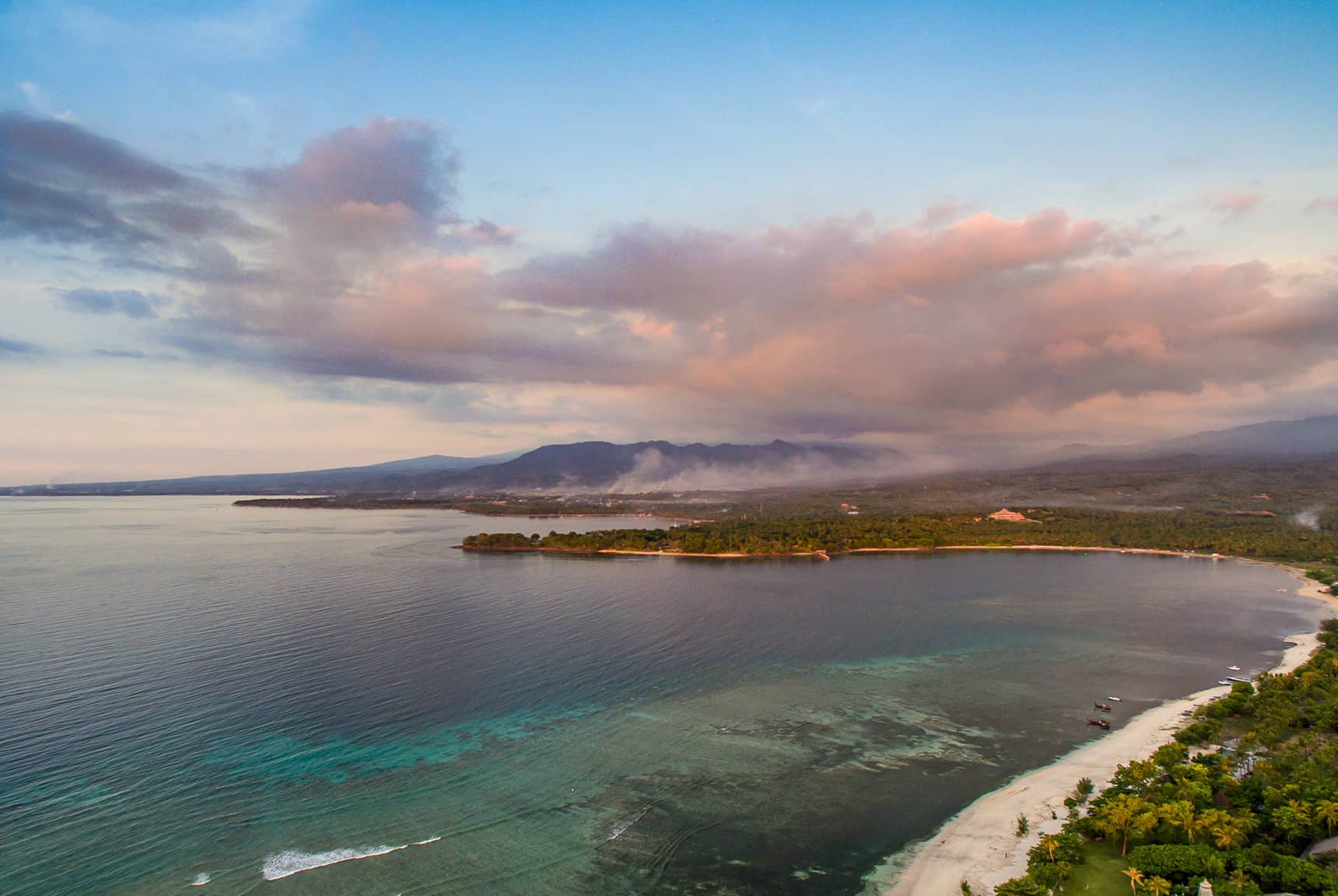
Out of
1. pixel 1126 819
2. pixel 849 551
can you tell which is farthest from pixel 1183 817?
pixel 849 551

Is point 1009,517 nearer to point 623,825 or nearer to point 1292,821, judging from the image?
point 1292,821

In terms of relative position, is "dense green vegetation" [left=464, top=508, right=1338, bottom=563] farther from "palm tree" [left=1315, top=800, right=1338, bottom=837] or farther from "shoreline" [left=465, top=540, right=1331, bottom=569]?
"palm tree" [left=1315, top=800, right=1338, bottom=837]


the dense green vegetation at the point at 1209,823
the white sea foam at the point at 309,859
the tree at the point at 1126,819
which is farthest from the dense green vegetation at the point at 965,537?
the white sea foam at the point at 309,859

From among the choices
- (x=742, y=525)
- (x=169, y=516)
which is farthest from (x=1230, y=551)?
(x=169, y=516)

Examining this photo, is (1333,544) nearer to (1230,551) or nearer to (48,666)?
(1230,551)

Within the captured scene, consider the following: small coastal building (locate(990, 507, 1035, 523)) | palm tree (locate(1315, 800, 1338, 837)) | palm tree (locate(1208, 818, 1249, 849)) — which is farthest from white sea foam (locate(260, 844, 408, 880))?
small coastal building (locate(990, 507, 1035, 523))
